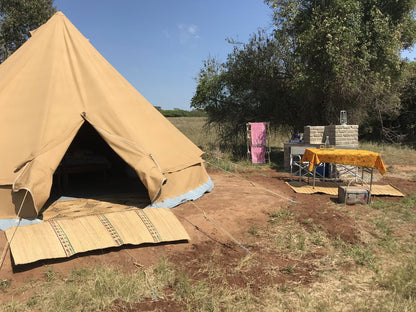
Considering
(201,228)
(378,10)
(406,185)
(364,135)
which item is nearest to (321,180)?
(406,185)

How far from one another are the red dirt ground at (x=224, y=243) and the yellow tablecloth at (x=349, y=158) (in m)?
0.77

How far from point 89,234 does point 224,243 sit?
1.73 m

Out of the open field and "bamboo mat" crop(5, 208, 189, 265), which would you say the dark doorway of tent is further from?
the open field

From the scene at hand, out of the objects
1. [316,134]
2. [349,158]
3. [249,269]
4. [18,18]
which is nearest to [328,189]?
[349,158]

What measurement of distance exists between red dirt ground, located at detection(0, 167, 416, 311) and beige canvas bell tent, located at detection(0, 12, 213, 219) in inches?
23.6

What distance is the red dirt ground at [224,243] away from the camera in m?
3.46

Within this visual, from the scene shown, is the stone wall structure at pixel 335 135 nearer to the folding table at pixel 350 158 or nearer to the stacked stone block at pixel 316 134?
the stacked stone block at pixel 316 134

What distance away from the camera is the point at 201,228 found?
480 cm

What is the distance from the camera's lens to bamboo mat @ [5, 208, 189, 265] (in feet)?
12.3

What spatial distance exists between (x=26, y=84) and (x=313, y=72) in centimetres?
824

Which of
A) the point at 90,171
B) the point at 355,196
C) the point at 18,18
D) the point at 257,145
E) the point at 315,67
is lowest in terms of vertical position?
the point at 355,196

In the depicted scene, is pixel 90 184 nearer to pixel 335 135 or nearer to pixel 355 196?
pixel 355 196

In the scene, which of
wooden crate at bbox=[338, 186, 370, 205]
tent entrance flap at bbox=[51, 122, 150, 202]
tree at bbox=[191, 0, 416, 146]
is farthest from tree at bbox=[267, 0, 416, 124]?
tent entrance flap at bbox=[51, 122, 150, 202]

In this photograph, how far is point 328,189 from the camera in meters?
7.35
